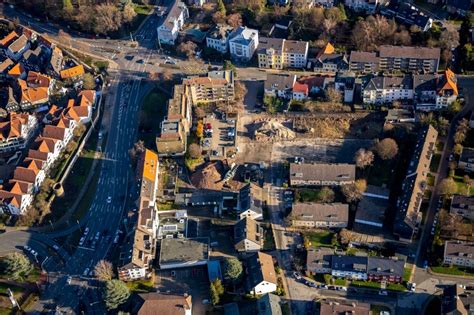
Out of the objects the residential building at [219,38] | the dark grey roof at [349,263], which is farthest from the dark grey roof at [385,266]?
the residential building at [219,38]

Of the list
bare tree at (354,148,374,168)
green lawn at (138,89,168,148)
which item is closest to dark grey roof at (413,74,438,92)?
bare tree at (354,148,374,168)

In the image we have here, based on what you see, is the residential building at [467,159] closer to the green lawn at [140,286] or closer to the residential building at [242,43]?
the residential building at [242,43]

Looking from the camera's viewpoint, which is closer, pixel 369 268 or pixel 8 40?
pixel 369 268

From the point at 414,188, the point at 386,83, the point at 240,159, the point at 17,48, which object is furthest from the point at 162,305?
the point at 17,48

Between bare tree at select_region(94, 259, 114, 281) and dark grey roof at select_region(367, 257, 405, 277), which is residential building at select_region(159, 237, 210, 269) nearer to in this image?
bare tree at select_region(94, 259, 114, 281)

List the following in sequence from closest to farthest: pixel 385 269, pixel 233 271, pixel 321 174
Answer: pixel 385 269 < pixel 233 271 < pixel 321 174

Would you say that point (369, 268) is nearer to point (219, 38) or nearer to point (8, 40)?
point (219, 38)

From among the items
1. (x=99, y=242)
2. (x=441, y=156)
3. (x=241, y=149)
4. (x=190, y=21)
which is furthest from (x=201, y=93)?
(x=441, y=156)
